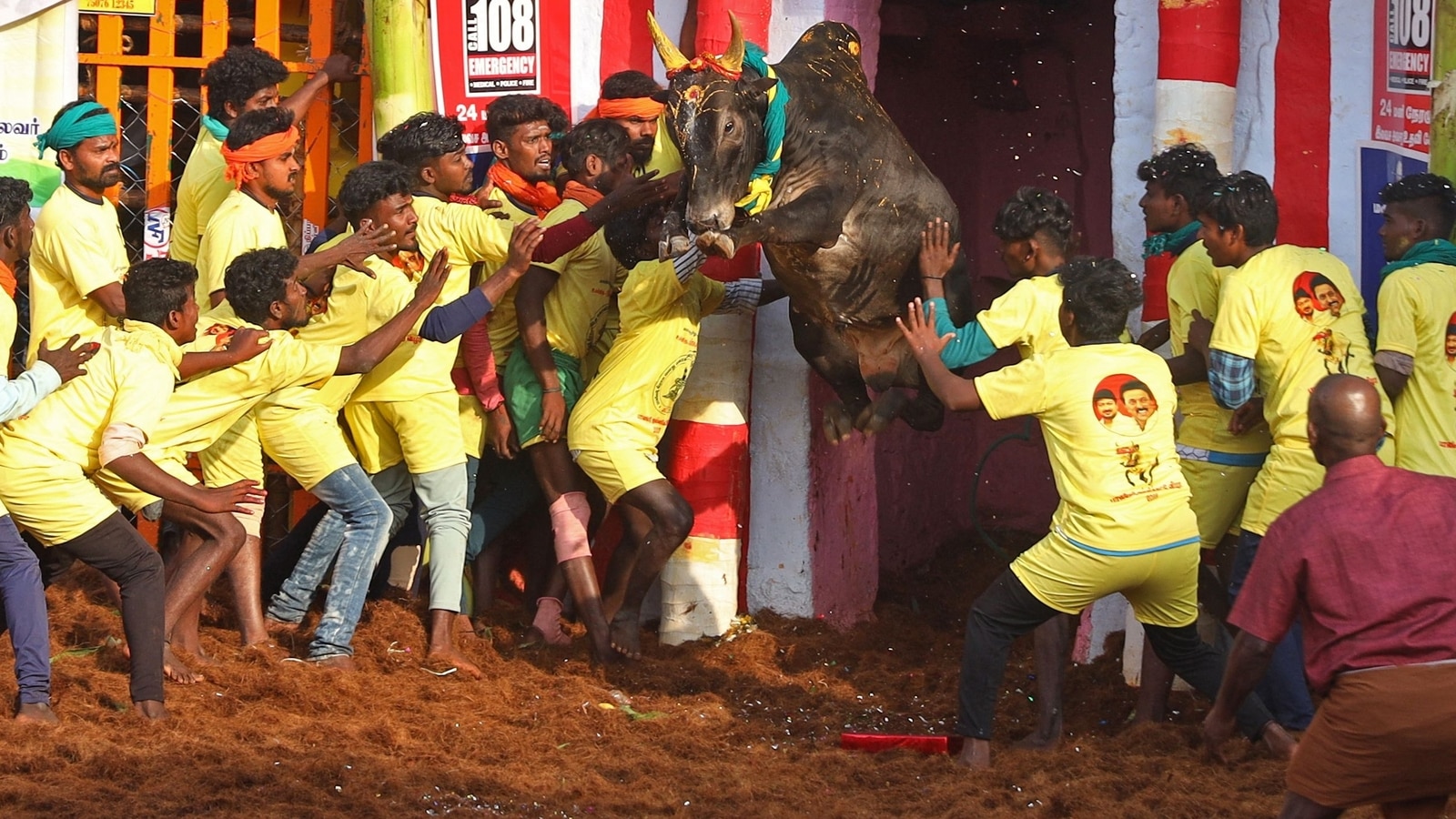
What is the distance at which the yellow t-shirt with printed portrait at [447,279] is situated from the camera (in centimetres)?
700

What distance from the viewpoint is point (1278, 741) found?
18.7 ft

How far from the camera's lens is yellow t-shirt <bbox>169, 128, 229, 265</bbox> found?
7402mm

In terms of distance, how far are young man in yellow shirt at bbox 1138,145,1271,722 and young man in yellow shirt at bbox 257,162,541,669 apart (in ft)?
7.95

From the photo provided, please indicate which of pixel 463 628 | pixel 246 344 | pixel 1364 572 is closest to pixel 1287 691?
pixel 1364 572

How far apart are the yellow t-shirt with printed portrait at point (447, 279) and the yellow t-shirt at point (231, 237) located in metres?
0.54

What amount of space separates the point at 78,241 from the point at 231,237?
1.82ft

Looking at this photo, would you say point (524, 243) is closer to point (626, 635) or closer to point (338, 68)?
point (626, 635)

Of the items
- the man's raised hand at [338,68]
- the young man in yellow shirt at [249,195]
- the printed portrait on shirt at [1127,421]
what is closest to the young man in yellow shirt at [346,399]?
the young man in yellow shirt at [249,195]

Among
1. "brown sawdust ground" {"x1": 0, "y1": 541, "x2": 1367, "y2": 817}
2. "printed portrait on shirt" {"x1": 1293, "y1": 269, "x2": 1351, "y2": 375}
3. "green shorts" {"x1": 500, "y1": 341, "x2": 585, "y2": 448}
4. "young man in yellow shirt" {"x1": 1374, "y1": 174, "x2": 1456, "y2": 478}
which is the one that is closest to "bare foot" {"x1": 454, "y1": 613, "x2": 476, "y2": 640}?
"brown sawdust ground" {"x1": 0, "y1": 541, "x2": 1367, "y2": 817}

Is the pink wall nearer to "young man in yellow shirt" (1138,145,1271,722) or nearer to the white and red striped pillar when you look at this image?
the white and red striped pillar

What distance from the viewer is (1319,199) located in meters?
6.96

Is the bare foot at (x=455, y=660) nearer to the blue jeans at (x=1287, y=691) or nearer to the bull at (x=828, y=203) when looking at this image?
the bull at (x=828, y=203)

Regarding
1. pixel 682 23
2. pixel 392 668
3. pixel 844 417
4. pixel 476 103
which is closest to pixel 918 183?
pixel 844 417

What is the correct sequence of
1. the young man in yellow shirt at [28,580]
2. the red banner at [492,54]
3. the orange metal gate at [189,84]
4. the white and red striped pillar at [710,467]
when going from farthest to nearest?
the orange metal gate at [189,84] < the red banner at [492,54] < the white and red striped pillar at [710,467] < the young man in yellow shirt at [28,580]
